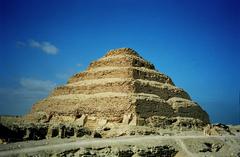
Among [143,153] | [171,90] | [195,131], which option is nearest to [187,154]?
[143,153]

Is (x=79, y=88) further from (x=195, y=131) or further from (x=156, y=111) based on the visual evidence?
(x=195, y=131)

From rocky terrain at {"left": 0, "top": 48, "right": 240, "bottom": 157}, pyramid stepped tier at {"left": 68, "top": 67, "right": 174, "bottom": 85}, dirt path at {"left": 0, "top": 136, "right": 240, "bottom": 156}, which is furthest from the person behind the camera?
pyramid stepped tier at {"left": 68, "top": 67, "right": 174, "bottom": 85}

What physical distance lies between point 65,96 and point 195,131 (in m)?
16.9

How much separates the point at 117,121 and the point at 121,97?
9.36ft

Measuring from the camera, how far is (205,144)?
110ft

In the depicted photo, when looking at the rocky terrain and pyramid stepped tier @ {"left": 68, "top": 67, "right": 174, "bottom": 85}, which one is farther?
pyramid stepped tier @ {"left": 68, "top": 67, "right": 174, "bottom": 85}

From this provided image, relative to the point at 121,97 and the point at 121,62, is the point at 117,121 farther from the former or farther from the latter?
Result: the point at 121,62

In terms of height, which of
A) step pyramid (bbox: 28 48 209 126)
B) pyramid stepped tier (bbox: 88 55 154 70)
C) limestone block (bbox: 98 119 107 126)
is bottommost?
limestone block (bbox: 98 119 107 126)

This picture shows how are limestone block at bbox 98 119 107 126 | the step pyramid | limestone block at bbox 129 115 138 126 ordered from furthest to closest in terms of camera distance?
the step pyramid < limestone block at bbox 98 119 107 126 < limestone block at bbox 129 115 138 126

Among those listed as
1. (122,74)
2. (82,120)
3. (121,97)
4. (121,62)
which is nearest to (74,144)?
(82,120)

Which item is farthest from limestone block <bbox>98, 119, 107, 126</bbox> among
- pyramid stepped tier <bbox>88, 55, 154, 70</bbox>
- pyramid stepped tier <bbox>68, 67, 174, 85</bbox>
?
pyramid stepped tier <bbox>88, 55, 154, 70</bbox>

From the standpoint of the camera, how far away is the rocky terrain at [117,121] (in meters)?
26.4

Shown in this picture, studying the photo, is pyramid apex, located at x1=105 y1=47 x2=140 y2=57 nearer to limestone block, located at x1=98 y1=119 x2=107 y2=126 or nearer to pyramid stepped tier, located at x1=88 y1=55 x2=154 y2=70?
pyramid stepped tier, located at x1=88 y1=55 x2=154 y2=70

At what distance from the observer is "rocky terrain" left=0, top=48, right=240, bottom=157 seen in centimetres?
2644
